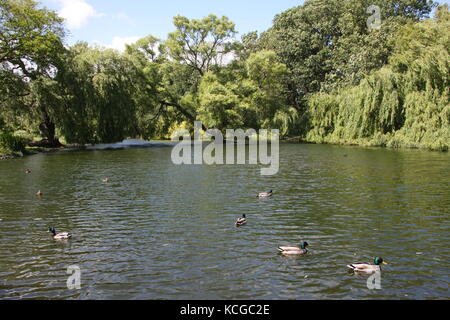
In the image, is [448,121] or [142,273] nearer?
[142,273]

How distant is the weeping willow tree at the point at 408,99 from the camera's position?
38.6 meters

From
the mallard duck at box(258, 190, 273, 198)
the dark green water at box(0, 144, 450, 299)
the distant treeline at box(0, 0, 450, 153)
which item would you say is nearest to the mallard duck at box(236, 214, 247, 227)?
the dark green water at box(0, 144, 450, 299)

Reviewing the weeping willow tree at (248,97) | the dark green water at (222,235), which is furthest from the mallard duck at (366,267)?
the weeping willow tree at (248,97)

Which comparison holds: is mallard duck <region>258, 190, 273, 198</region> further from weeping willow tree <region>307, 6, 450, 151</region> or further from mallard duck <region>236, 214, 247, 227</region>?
weeping willow tree <region>307, 6, 450, 151</region>

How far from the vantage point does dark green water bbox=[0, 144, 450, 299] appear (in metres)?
9.04

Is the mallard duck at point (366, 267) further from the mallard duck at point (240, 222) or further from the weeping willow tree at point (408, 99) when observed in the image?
the weeping willow tree at point (408, 99)

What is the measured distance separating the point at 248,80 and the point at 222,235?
50.4m

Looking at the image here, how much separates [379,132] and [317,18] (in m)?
33.6

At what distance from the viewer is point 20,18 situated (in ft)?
130

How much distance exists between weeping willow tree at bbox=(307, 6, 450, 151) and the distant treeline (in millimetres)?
109
